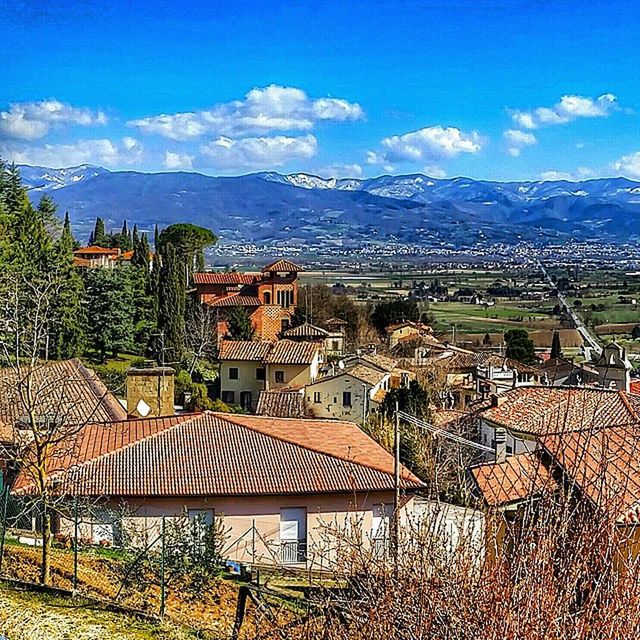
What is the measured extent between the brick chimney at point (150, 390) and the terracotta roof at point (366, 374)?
45.5ft

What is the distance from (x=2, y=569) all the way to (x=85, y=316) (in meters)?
25.3

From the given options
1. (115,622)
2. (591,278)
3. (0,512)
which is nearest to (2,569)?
(0,512)

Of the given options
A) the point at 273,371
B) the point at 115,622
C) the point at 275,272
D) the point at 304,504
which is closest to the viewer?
the point at 115,622

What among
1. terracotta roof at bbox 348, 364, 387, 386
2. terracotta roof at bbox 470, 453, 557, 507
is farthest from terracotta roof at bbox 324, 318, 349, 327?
terracotta roof at bbox 470, 453, 557, 507

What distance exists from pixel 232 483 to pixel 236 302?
33.4m

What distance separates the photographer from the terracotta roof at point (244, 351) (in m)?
34.5

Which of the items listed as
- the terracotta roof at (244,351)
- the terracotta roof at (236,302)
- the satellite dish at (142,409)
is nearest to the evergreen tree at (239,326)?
the terracotta roof at (236,302)

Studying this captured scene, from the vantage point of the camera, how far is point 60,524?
11.3m

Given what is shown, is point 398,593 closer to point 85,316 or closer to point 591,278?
point 85,316

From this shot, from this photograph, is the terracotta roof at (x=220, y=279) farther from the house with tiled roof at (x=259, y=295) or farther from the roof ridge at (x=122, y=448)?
the roof ridge at (x=122, y=448)

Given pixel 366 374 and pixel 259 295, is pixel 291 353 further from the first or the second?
pixel 259 295

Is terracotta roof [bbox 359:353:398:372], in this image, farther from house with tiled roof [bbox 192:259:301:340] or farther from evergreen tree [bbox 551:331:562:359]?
house with tiled roof [bbox 192:259:301:340]

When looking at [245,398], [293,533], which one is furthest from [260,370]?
[293,533]

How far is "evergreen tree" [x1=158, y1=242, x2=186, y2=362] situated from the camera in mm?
35594
